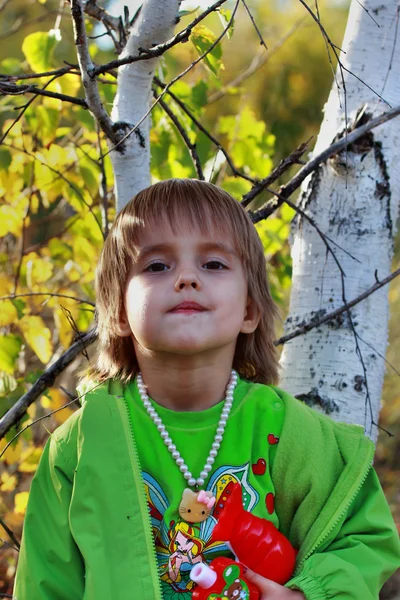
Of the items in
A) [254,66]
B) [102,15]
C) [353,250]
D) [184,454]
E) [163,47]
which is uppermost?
[254,66]

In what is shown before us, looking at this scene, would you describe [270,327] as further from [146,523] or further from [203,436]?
[146,523]

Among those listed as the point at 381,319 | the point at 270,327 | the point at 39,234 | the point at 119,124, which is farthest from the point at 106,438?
the point at 39,234

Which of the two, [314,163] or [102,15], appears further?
[102,15]

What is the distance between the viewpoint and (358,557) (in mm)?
1349

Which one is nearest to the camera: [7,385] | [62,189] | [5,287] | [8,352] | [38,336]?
[7,385]

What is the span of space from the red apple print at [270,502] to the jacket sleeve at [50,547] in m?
0.36

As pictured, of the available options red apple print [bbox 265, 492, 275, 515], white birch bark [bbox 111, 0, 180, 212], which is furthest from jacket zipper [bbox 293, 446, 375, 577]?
white birch bark [bbox 111, 0, 180, 212]

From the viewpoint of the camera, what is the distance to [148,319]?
1.40 meters

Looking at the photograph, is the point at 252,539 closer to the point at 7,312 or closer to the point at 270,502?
the point at 270,502

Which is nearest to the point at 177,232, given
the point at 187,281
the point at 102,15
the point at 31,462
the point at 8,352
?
the point at 187,281

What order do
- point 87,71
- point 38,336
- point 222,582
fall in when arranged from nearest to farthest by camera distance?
point 222,582 → point 87,71 → point 38,336

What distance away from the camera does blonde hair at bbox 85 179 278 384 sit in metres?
1.47

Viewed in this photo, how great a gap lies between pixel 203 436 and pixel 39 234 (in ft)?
13.5

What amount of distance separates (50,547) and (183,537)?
0.80 feet
